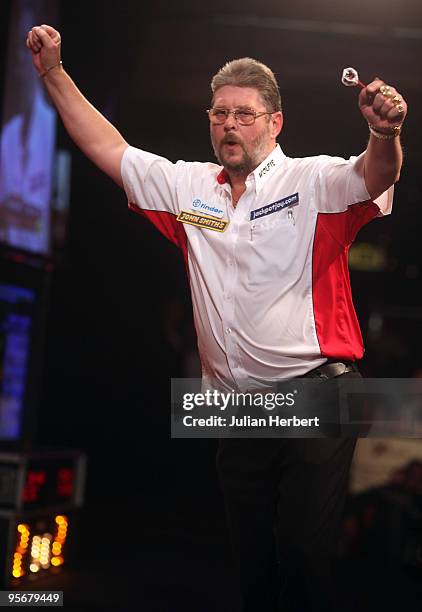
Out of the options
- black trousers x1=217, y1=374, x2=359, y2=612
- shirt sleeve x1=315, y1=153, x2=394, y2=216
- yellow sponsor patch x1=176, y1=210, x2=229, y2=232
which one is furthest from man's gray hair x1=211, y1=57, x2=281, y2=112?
black trousers x1=217, y1=374, x2=359, y2=612

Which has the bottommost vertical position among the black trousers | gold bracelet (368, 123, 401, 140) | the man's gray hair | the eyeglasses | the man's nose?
the black trousers

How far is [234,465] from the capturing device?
236cm

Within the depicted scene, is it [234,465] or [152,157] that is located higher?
[152,157]

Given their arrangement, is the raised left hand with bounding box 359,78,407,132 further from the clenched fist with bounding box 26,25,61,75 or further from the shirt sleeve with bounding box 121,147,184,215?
the clenched fist with bounding box 26,25,61,75

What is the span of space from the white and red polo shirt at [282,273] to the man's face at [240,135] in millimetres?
43

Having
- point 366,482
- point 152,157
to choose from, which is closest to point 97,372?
point 366,482

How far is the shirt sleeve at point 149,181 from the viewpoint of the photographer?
8.32ft

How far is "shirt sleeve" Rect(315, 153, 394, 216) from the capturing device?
220 centimetres

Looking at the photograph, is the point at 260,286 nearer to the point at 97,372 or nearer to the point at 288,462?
the point at 288,462

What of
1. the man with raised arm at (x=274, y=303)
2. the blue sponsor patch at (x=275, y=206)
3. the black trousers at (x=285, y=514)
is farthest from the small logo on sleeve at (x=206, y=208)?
the black trousers at (x=285, y=514)

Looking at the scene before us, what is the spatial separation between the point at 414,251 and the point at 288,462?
27.7ft

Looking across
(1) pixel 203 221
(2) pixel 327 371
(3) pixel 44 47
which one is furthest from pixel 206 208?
(3) pixel 44 47

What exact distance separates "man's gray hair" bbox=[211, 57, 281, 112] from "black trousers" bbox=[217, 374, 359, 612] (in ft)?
3.08

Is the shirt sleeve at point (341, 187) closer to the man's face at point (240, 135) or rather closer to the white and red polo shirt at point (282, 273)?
the white and red polo shirt at point (282, 273)
